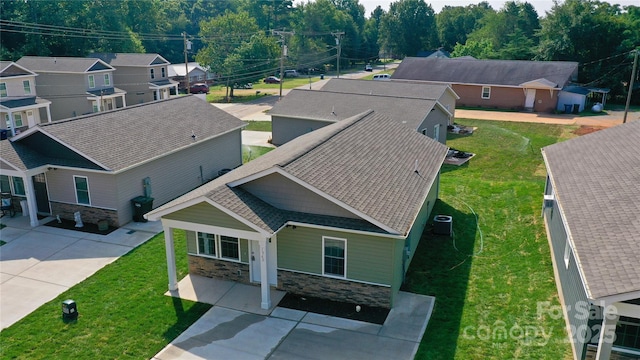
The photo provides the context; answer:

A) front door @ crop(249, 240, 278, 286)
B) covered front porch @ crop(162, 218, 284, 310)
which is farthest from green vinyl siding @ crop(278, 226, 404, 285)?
covered front porch @ crop(162, 218, 284, 310)

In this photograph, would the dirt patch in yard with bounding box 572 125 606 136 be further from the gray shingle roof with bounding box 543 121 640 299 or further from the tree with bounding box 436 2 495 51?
the tree with bounding box 436 2 495 51

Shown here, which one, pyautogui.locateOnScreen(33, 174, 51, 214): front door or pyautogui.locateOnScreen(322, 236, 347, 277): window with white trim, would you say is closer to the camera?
pyautogui.locateOnScreen(322, 236, 347, 277): window with white trim

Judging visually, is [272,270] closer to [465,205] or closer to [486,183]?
[465,205]

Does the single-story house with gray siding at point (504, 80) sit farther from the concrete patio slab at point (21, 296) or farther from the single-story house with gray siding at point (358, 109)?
the concrete patio slab at point (21, 296)

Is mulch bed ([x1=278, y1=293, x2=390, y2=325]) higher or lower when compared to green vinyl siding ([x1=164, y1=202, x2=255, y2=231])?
lower

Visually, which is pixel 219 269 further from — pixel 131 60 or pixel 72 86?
pixel 131 60

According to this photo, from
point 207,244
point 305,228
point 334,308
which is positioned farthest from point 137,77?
point 334,308

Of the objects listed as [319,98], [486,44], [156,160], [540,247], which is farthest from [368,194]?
[486,44]
